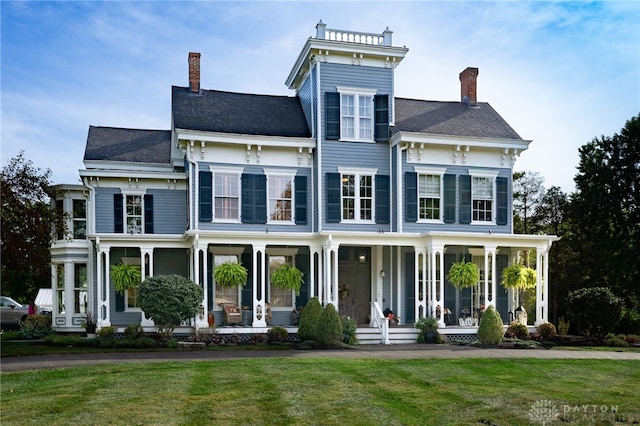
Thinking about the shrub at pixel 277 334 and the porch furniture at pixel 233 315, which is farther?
the porch furniture at pixel 233 315

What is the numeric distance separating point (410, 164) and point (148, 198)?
31.9 ft

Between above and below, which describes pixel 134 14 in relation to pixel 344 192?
above

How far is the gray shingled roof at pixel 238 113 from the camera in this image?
2348 cm

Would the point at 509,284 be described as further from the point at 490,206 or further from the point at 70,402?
the point at 70,402

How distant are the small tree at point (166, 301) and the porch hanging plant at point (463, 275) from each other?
869 cm

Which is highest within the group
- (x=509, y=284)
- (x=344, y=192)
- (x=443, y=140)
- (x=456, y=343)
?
(x=443, y=140)

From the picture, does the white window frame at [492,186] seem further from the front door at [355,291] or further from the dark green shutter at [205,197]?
the dark green shutter at [205,197]

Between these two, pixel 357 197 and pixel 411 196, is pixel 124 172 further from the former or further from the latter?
pixel 411 196

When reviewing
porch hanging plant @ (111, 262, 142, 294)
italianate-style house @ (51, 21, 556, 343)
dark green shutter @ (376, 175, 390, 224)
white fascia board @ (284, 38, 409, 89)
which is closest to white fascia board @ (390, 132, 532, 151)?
italianate-style house @ (51, 21, 556, 343)

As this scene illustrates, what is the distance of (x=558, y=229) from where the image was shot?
33.3m

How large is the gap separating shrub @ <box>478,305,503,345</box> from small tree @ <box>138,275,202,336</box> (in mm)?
8837

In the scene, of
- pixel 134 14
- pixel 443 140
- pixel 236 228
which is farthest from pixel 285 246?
pixel 134 14

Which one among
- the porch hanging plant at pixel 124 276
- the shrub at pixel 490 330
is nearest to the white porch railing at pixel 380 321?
the shrub at pixel 490 330

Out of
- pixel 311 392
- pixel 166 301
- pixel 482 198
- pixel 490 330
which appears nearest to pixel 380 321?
pixel 490 330
